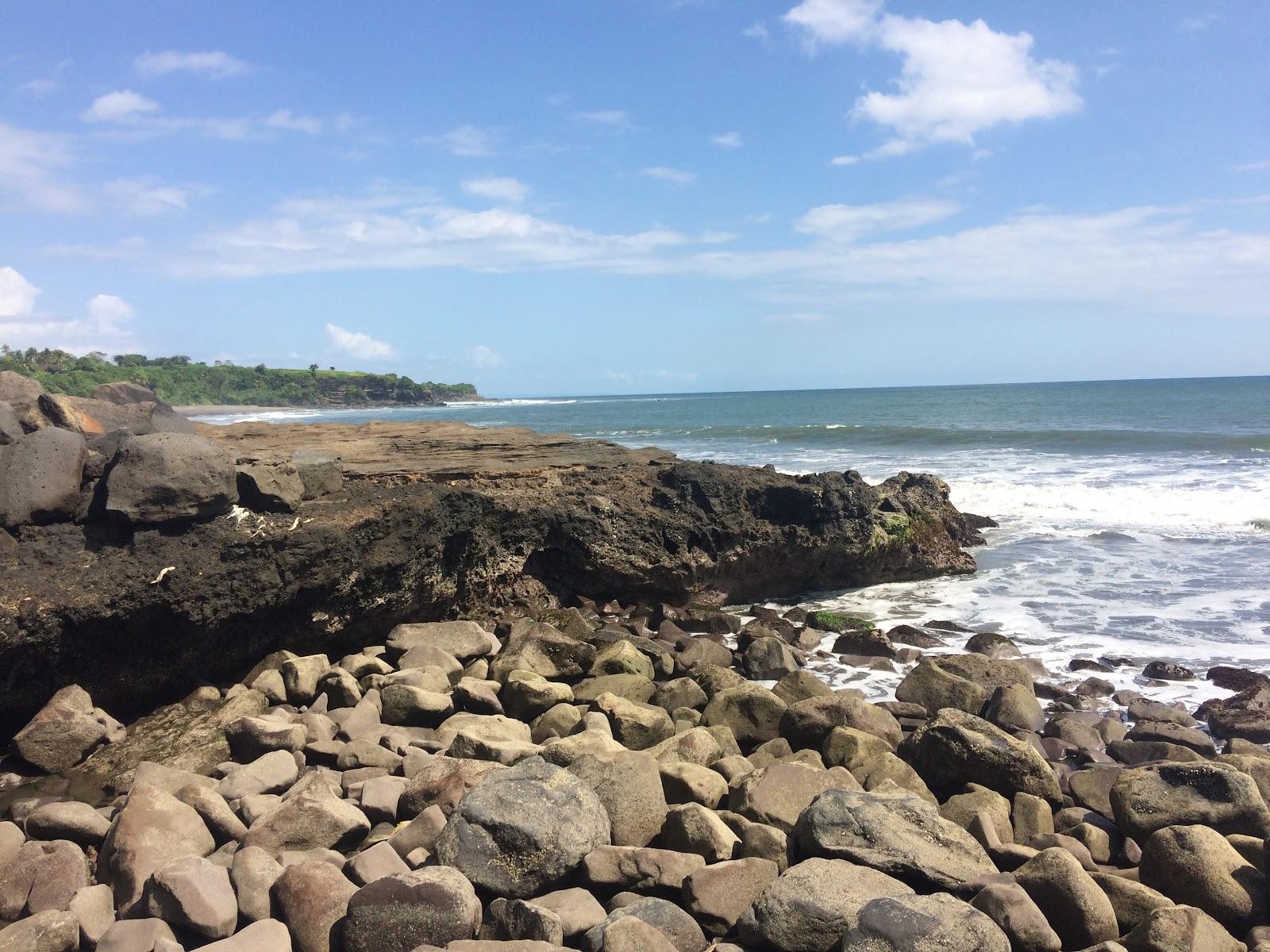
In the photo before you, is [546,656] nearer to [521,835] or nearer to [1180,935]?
[521,835]

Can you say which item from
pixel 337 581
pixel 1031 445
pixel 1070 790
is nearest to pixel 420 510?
pixel 337 581

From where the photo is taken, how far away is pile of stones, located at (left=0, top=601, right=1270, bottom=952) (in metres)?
3.68

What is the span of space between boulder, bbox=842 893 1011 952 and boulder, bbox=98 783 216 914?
9.80 feet

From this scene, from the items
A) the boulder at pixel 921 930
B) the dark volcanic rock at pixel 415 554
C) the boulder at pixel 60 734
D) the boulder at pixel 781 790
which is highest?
the dark volcanic rock at pixel 415 554

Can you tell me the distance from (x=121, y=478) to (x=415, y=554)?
241cm

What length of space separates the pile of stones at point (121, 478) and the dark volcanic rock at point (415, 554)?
6 centimetres

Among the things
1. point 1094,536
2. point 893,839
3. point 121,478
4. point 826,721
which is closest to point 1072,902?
point 893,839

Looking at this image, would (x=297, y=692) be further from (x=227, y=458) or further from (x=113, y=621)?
(x=227, y=458)

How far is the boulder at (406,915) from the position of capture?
3.59 meters

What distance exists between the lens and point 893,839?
13.7 ft

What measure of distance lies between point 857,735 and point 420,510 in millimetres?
4407

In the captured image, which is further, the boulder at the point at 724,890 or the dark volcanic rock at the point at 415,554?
the dark volcanic rock at the point at 415,554

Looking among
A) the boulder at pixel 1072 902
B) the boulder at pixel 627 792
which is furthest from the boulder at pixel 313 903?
the boulder at pixel 1072 902

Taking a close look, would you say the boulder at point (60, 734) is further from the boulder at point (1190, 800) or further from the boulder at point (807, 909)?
the boulder at point (1190, 800)
